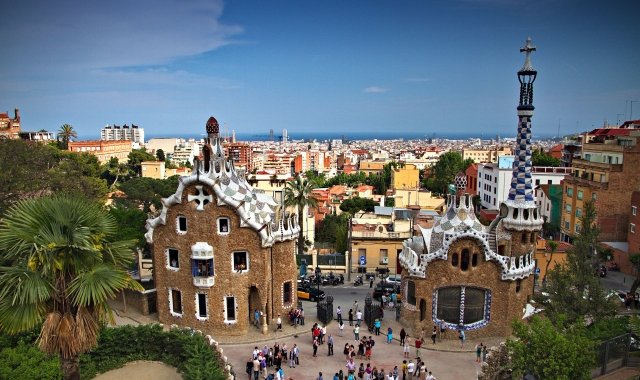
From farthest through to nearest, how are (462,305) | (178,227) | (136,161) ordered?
(136,161)
(178,227)
(462,305)

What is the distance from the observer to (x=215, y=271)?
29328 millimetres

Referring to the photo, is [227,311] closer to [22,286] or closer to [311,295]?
[311,295]

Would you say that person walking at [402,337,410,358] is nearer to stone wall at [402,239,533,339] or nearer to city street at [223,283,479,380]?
city street at [223,283,479,380]

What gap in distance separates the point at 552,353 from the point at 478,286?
1023 centimetres

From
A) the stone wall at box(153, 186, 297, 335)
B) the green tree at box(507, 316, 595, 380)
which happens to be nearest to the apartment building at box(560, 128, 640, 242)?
the green tree at box(507, 316, 595, 380)

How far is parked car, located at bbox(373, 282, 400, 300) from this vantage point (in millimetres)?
37375

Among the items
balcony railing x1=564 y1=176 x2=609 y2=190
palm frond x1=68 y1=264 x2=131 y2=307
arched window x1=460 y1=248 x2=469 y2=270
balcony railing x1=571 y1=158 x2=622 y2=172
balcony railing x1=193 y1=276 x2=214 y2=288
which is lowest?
balcony railing x1=193 y1=276 x2=214 y2=288

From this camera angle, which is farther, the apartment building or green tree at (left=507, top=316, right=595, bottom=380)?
the apartment building

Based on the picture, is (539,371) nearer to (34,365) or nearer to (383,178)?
(34,365)

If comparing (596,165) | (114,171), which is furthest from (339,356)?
(114,171)

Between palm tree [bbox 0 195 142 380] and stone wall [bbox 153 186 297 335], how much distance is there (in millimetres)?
11485

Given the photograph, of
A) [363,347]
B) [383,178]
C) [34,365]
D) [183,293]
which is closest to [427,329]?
[363,347]

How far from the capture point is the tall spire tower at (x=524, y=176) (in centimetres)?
3039

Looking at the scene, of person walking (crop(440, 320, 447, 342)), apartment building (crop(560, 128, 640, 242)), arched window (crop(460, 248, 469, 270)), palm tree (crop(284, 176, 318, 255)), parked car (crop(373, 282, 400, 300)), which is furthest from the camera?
apartment building (crop(560, 128, 640, 242))
